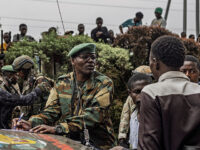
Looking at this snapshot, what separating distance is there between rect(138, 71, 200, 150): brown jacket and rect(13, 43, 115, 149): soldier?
4.10ft

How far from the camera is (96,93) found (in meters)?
3.97

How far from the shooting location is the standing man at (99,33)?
485 inches

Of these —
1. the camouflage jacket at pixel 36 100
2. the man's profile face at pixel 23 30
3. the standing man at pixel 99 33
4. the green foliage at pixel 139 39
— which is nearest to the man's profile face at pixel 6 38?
the man's profile face at pixel 23 30

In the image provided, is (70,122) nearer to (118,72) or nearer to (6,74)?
(6,74)

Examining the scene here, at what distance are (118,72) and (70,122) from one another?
251 inches

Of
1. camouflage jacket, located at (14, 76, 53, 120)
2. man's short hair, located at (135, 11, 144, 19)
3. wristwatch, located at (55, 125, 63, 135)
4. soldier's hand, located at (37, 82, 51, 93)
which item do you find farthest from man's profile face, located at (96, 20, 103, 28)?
wristwatch, located at (55, 125, 63, 135)

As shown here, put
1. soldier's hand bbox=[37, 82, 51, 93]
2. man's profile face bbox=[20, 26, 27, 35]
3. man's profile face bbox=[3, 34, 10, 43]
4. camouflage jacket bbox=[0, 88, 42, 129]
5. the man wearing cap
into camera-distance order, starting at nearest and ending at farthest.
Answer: camouflage jacket bbox=[0, 88, 42, 129]
soldier's hand bbox=[37, 82, 51, 93]
man's profile face bbox=[20, 26, 27, 35]
the man wearing cap
man's profile face bbox=[3, 34, 10, 43]

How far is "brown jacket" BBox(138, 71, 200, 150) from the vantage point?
234cm

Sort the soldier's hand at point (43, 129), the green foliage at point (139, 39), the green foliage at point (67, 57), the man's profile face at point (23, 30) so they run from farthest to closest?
Result: the man's profile face at point (23, 30) → the green foliage at point (139, 39) → the green foliage at point (67, 57) → the soldier's hand at point (43, 129)

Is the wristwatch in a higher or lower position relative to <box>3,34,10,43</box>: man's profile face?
lower

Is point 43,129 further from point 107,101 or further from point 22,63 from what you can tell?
point 22,63

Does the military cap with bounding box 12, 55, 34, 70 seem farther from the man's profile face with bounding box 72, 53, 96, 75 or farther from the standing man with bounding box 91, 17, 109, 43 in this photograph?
the standing man with bounding box 91, 17, 109, 43

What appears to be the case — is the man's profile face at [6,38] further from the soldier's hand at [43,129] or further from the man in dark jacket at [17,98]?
the soldier's hand at [43,129]

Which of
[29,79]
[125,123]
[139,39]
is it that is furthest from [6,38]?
[125,123]
